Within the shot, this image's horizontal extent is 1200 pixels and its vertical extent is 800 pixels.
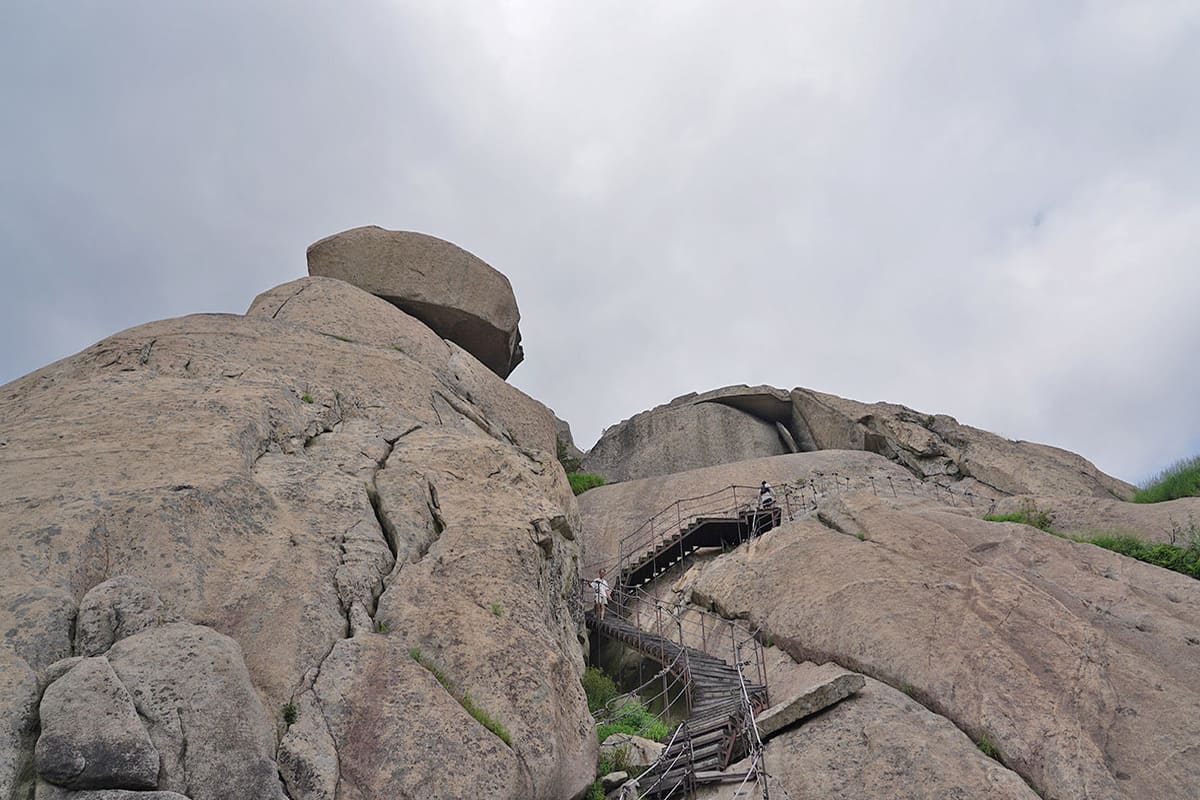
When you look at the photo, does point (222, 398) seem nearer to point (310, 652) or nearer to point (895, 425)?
point (310, 652)

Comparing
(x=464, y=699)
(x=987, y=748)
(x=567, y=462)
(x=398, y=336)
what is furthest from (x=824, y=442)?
(x=464, y=699)

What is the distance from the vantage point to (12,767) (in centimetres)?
603

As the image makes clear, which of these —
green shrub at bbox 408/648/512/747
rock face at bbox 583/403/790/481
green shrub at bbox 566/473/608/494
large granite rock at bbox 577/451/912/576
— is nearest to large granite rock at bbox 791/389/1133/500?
large granite rock at bbox 577/451/912/576

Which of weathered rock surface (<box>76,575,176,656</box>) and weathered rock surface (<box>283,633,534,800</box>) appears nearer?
weathered rock surface (<box>76,575,176,656</box>)

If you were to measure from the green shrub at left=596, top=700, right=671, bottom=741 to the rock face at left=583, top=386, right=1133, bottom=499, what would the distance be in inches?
625

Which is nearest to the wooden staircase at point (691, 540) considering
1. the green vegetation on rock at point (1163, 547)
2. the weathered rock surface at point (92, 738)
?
the green vegetation on rock at point (1163, 547)

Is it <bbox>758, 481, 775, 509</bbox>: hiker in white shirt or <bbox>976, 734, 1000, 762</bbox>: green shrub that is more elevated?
<bbox>758, 481, 775, 509</bbox>: hiker in white shirt

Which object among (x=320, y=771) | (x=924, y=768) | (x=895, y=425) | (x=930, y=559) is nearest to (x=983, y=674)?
(x=924, y=768)

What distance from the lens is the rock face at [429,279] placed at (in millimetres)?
25188

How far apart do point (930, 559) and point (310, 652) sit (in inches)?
435

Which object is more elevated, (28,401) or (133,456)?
(28,401)

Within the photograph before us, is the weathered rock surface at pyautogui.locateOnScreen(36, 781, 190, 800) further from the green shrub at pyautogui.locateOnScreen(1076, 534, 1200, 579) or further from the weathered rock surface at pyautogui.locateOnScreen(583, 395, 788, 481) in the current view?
the weathered rock surface at pyautogui.locateOnScreen(583, 395, 788, 481)

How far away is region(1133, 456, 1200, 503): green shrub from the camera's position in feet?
67.2

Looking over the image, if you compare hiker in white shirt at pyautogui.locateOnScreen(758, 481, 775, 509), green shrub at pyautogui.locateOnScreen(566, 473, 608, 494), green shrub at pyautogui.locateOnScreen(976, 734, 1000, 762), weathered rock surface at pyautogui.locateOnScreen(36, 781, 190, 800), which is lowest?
green shrub at pyautogui.locateOnScreen(976, 734, 1000, 762)
